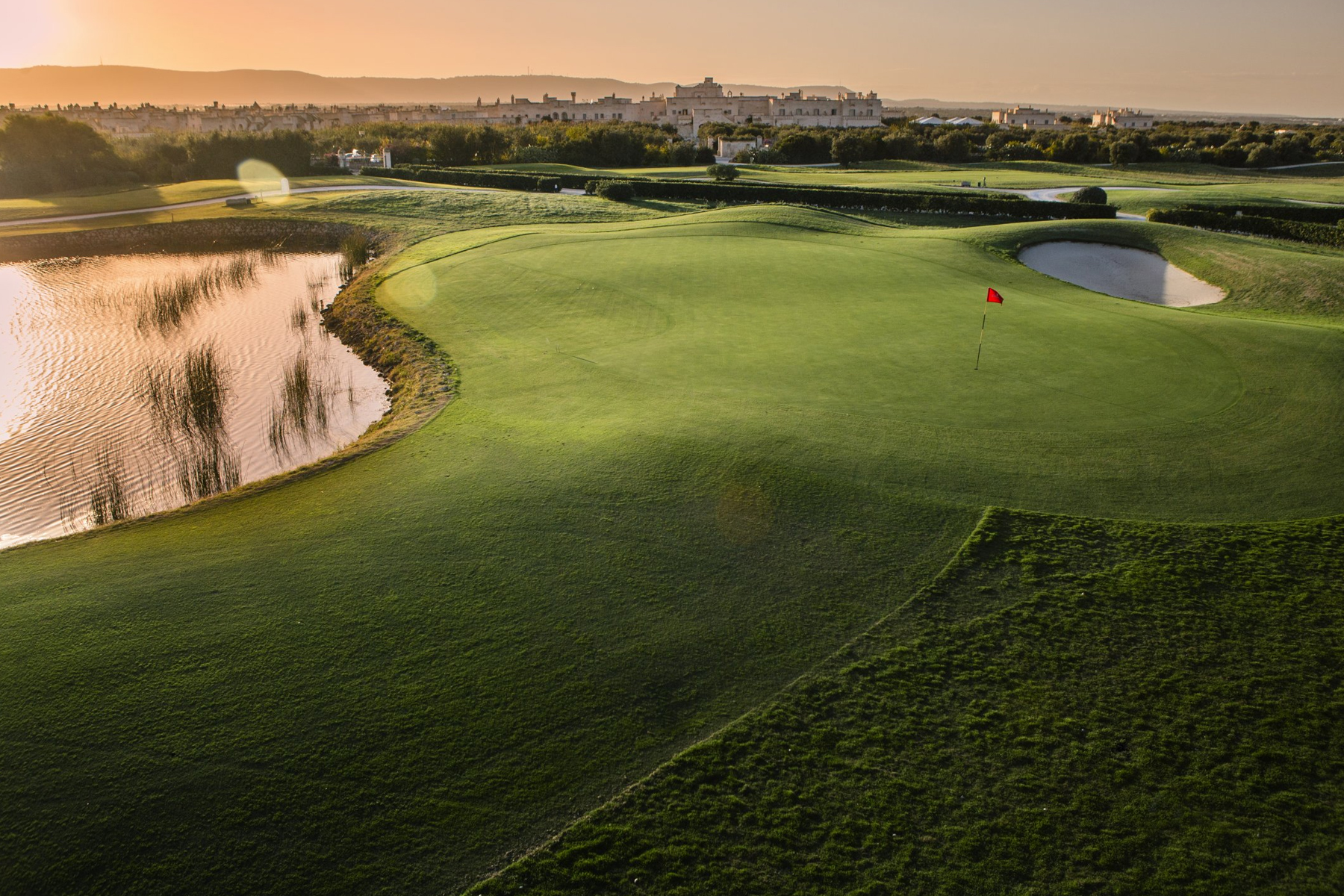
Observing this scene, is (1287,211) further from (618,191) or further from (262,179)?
(262,179)

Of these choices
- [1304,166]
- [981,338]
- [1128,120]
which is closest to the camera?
[981,338]

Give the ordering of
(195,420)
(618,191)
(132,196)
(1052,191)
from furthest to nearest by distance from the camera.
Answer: (132,196) → (1052,191) → (618,191) → (195,420)

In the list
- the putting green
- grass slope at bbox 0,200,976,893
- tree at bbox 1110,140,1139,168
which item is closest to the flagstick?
the putting green

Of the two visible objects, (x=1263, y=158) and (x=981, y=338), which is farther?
(x=1263, y=158)

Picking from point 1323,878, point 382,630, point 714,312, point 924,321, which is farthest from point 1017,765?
point 714,312

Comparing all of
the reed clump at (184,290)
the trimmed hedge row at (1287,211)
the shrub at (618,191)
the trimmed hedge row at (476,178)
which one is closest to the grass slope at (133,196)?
the trimmed hedge row at (476,178)

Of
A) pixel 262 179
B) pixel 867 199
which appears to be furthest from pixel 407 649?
pixel 262 179

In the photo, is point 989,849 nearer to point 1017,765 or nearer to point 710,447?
point 1017,765
